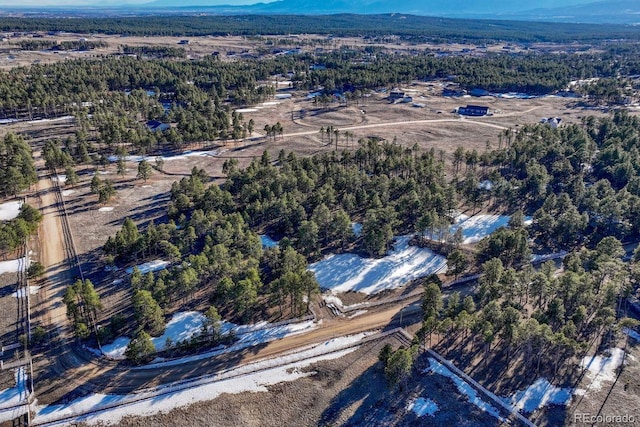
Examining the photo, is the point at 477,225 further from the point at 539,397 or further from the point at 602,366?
the point at 539,397

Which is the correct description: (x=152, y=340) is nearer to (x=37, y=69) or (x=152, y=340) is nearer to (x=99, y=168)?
(x=99, y=168)

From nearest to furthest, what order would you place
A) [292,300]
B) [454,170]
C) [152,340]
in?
1. [152,340]
2. [292,300]
3. [454,170]

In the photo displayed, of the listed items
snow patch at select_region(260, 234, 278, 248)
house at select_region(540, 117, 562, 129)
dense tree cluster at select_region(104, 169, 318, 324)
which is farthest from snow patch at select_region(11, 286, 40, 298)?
house at select_region(540, 117, 562, 129)

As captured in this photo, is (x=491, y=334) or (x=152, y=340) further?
(x=152, y=340)

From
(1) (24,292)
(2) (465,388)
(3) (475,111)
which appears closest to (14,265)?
(1) (24,292)

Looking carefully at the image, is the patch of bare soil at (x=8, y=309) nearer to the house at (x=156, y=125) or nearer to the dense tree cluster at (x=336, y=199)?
the dense tree cluster at (x=336, y=199)

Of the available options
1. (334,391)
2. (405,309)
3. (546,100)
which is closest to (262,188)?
(405,309)

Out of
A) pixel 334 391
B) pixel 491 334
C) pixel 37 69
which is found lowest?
pixel 334 391

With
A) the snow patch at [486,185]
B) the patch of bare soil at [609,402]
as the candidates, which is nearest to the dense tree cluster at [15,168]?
the snow patch at [486,185]
